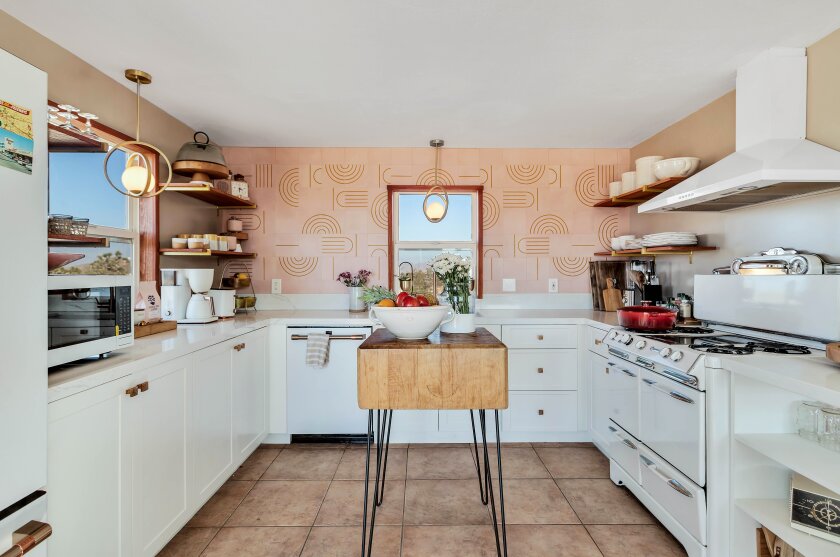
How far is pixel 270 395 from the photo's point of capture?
3072 millimetres

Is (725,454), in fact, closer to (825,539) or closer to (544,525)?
(825,539)

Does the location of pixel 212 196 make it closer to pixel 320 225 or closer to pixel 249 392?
pixel 320 225

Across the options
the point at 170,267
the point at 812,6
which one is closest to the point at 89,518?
the point at 170,267

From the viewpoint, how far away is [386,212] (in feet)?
12.1

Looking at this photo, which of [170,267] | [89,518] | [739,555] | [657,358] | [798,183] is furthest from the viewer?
[170,267]

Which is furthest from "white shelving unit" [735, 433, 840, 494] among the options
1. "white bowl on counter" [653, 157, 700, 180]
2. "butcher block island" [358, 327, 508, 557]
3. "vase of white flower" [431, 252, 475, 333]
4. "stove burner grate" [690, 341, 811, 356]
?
"white bowl on counter" [653, 157, 700, 180]

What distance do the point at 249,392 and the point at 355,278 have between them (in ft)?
4.22

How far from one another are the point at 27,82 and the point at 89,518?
1.37 meters

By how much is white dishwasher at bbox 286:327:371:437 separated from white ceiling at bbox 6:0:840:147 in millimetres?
1623

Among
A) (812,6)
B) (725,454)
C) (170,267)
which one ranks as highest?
(812,6)

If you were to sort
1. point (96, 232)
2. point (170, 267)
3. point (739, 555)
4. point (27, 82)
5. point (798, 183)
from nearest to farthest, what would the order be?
point (27, 82) < point (739, 555) < point (798, 183) < point (96, 232) < point (170, 267)

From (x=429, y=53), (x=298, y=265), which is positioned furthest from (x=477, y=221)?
(x=429, y=53)

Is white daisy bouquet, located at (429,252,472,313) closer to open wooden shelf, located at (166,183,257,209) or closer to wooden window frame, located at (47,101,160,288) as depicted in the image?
open wooden shelf, located at (166,183,257,209)

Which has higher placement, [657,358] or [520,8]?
[520,8]
